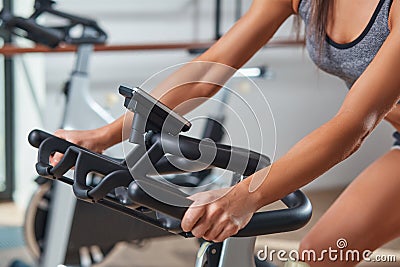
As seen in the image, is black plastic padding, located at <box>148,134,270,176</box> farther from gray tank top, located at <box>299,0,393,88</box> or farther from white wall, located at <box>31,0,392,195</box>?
white wall, located at <box>31,0,392,195</box>

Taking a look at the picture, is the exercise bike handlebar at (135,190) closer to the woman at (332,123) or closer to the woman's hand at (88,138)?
the woman at (332,123)

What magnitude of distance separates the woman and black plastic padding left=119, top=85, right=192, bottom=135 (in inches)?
3.7

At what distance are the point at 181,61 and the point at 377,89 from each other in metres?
2.85

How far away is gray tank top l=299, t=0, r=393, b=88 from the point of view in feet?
3.94

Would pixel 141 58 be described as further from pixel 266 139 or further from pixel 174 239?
pixel 266 139

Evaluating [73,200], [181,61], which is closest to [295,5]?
[73,200]

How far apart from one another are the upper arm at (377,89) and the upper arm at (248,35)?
1.07ft

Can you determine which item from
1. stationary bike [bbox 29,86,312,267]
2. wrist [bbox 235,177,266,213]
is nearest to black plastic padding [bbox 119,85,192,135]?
stationary bike [bbox 29,86,312,267]

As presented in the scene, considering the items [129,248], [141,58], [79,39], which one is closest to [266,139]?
[79,39]

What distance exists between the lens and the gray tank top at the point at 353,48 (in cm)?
120

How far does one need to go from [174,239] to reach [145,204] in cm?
262

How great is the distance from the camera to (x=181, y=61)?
3.79 metres

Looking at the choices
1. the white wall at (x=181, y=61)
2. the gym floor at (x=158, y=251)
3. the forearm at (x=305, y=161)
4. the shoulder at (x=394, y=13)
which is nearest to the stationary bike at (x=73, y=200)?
the gym floor at (x=158, y=251)

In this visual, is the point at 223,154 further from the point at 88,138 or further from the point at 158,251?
the point at 158,251
